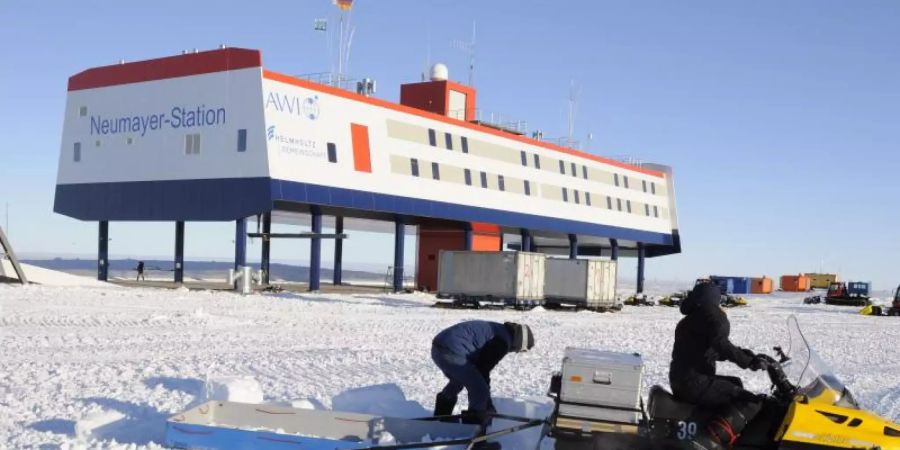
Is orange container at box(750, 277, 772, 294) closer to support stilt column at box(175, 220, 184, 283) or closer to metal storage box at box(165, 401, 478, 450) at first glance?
support stilt column at box(175, 220, 184, 283)

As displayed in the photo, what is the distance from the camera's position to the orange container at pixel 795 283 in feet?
268

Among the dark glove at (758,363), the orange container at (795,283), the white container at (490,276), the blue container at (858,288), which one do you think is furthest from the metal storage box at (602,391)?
the orange container at (795,283)

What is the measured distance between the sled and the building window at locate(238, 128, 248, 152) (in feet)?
84.8

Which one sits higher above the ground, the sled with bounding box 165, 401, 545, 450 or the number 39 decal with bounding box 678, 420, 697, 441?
the number 39 decal with bounding box 678, 420, 697, 441

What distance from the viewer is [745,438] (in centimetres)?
701

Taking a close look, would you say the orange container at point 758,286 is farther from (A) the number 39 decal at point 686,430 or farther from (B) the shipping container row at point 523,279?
(A) the number 39 decal at point 686,430

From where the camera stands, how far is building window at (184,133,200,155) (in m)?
34.4

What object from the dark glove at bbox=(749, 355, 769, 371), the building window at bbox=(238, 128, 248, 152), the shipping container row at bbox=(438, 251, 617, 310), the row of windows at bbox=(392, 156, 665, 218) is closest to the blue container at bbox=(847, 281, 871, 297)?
the row of windows at bbox=(392, 156, 665, 218)

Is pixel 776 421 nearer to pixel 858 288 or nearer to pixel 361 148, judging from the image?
pixel 361 148

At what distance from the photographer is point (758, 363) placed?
6820mm

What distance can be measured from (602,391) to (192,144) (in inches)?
1190

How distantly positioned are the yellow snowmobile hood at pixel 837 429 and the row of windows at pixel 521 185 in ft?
103

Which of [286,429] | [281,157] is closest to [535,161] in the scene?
[281,157]

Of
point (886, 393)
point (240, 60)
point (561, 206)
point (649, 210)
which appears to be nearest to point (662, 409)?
point (886, 393)
